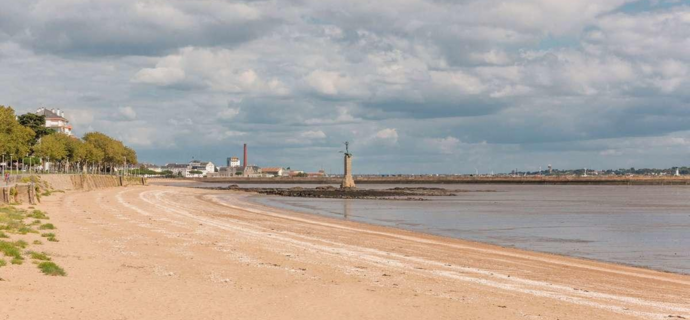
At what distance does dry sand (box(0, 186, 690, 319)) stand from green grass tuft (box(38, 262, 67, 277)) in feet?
0.65

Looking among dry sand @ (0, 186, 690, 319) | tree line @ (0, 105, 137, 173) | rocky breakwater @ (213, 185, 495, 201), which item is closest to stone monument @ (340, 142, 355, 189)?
rocky breakwater @ (213, 185, 495, 201)

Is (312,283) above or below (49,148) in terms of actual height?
below

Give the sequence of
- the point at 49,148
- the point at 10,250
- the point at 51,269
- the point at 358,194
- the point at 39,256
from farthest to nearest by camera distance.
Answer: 1. the point at 49,148
2. the point at 358,194
3. the point at 39,256
4. the point at 10,250
5. the point at 51,269

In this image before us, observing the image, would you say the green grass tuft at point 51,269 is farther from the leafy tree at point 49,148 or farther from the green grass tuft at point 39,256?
the leafy tree at point 49,148

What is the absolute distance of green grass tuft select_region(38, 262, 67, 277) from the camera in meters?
16.0

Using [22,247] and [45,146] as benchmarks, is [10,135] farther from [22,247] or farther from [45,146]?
[22,247]

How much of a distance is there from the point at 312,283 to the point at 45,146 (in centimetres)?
10199

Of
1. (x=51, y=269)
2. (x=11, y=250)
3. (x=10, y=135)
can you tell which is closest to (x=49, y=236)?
(x=11, y=250)

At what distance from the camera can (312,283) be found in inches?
670

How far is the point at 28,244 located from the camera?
2114 centimetres

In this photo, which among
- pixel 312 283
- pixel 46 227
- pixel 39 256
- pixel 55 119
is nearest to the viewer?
pixel 312 283

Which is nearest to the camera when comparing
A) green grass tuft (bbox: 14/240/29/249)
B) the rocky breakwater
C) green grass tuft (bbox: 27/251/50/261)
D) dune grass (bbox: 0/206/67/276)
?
dune grass (bbox: 0/206/67/276)

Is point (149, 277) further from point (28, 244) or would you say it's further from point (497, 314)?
point (497, 314)

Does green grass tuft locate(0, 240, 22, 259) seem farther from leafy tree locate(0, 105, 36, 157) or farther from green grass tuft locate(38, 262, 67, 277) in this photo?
leafy tree locate(0, 105, 36, 157)
